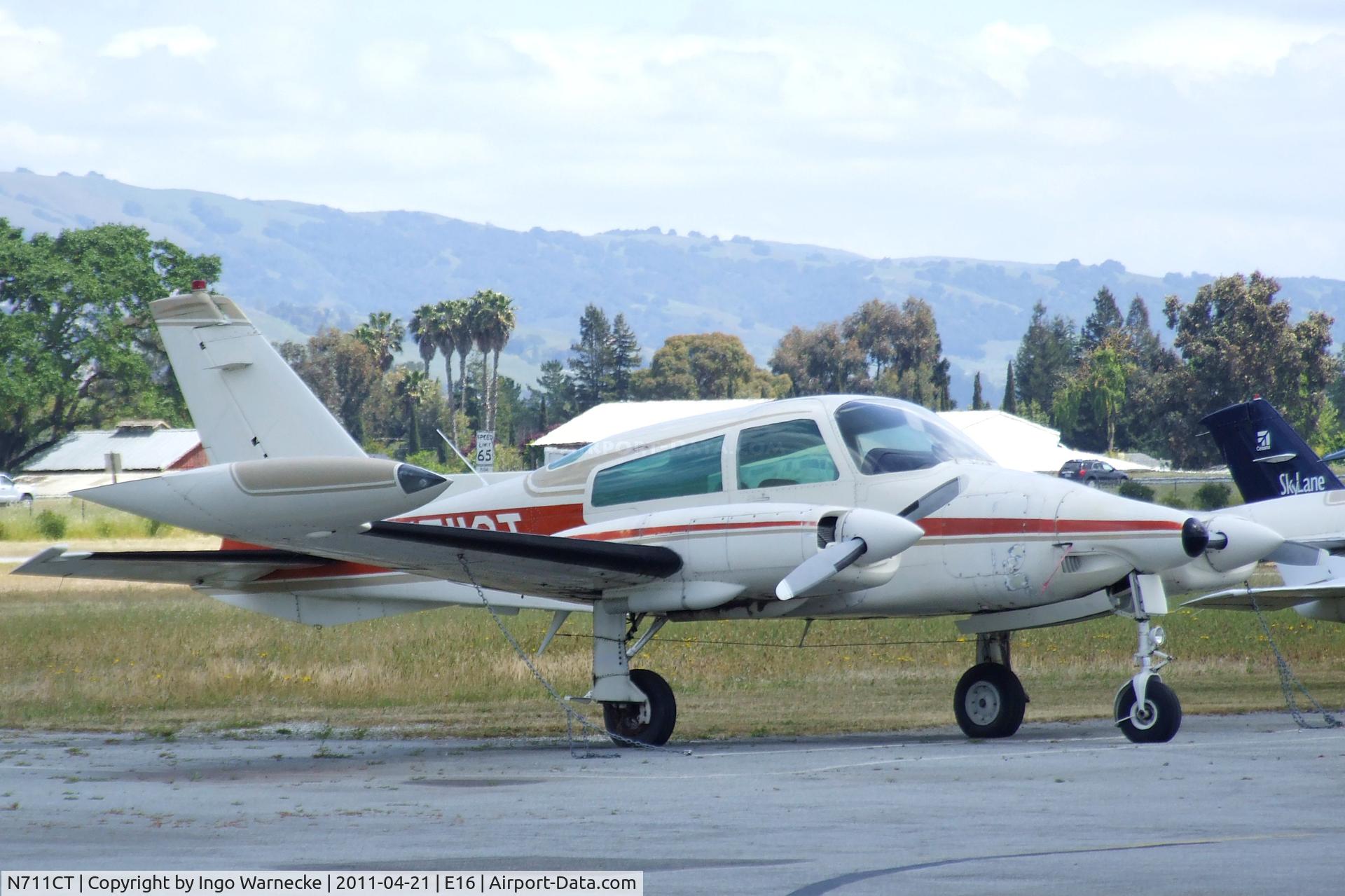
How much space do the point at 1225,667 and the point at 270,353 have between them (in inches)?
524

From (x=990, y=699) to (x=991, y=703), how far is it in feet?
0.10

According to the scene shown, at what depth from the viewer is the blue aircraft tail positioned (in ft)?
65.5

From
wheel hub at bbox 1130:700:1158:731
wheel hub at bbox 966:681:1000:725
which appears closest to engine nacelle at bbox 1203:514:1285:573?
wheel hub at bbox 1130:700:1158:731

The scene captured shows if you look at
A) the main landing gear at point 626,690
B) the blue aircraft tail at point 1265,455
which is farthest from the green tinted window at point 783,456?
the blue aircraft tail at point 1265,455

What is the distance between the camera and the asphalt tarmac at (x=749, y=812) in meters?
6.93

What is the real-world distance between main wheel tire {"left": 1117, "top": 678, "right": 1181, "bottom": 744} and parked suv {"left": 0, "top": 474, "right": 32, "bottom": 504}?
6692cm

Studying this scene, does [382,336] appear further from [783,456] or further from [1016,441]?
[783,456]

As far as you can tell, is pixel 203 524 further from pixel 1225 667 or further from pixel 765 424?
pixel 1225 667

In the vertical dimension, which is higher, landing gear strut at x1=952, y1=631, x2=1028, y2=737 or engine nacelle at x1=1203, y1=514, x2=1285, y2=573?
engine nacelle at x1=1203, y1=514, x2=1285, y2=573

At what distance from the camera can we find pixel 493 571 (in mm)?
12734

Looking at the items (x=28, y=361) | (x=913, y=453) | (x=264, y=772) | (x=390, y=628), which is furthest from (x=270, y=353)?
(x=28, y=361)

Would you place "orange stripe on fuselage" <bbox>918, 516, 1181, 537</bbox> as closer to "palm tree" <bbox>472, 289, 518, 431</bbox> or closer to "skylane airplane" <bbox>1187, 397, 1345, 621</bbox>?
"skylane airplane" <bbox>1187, 397, 1345, 621</bbox>

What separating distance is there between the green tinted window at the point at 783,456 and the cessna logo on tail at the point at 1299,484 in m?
9.60

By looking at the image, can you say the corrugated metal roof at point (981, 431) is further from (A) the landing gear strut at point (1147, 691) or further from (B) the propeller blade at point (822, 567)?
(B) the propeller blade at point (822, 567)
